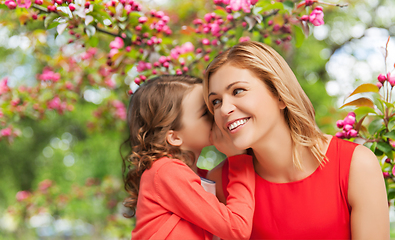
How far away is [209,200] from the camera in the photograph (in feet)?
4.38

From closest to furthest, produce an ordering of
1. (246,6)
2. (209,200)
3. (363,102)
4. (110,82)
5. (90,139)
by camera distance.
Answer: (209,200) → (363,102) → (246,6) → (110,82) → (90,139)

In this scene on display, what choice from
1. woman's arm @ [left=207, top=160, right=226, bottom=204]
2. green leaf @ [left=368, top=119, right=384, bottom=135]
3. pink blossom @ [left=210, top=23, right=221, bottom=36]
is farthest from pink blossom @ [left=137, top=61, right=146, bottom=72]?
green leaf @ [left=368, top=119, right=384, bottom=135]

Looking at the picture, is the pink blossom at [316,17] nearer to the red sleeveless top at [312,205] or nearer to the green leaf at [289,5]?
the green leaf at [289,5]

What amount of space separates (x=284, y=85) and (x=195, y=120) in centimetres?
48

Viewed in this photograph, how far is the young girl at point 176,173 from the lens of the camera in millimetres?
1329

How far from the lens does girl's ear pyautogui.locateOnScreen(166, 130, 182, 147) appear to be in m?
1.61

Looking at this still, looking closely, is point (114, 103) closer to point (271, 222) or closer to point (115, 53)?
point (115, 53)

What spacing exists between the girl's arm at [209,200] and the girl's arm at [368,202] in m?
0.41

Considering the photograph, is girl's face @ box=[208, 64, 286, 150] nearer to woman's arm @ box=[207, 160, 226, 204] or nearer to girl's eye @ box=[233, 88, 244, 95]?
girl's eye @ box=[233, 88, 244, 95]

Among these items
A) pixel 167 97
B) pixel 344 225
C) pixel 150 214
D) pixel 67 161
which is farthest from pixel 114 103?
pixel 67 161

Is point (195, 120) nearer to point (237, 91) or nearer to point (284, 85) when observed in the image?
point (237, 91)

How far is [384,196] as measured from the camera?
49.0 inches

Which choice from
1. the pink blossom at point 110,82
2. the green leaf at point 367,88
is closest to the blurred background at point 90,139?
the pink blossom at point 110,82

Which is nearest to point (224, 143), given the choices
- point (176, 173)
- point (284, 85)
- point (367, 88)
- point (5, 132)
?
point (176, 173)
